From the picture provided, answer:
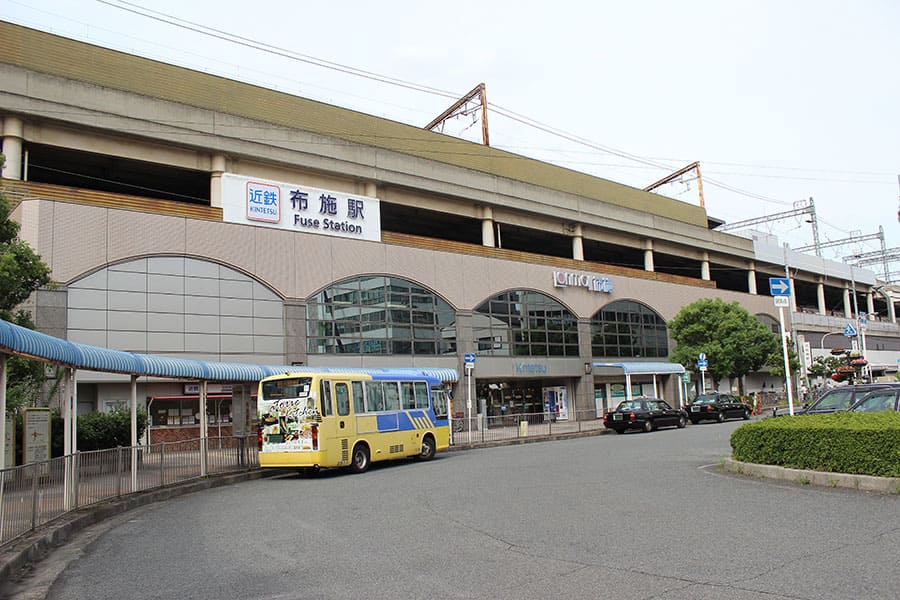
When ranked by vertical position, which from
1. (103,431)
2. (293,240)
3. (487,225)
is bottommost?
(103,431)

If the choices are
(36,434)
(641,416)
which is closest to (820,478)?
(36,434)

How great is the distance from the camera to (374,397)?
809 inches

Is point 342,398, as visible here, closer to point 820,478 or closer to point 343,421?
point 343,421

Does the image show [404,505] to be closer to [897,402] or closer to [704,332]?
Result: [897,402]

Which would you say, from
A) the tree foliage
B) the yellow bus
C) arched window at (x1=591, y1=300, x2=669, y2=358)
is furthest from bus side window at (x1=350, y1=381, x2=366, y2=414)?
the tree foliage

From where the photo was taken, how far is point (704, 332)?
46750 millimetres

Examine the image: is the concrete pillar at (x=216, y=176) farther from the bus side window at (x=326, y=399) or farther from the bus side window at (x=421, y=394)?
the bus side window at (x=326, y=399)

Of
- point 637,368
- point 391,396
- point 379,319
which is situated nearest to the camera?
point 391,396

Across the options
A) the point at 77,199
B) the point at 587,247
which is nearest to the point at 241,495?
the point at 77,199

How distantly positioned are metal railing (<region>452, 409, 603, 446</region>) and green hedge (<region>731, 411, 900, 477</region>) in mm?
14920

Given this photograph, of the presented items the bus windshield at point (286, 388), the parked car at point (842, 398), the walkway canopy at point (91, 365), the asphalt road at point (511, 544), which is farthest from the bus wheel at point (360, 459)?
the parked car at point (842, 398)

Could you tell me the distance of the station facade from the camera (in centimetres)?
2709

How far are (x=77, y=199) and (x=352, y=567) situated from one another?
23.2 metres

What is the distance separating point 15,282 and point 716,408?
30.7m
